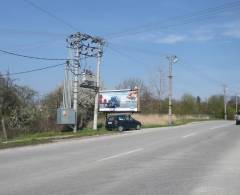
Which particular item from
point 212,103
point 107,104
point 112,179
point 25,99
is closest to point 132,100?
point 107,104

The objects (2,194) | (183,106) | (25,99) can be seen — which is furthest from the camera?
(183,106)

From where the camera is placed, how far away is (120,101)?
58344mm

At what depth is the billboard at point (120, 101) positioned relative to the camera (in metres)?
57.6

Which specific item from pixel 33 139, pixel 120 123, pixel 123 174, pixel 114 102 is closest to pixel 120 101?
pixel 114 102

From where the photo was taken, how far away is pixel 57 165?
48.8 ft

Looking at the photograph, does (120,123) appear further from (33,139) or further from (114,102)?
(33,139)

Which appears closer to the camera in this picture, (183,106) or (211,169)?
(211,169)

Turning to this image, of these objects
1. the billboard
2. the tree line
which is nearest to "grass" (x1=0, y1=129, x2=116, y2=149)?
the tree line

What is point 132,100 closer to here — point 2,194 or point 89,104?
point 89,104

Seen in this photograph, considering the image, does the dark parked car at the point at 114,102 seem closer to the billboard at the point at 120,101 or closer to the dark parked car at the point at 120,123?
the billboard at the point at 120,101

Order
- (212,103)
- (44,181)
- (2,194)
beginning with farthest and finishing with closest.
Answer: (212,103) < (44,181) < (2,194)

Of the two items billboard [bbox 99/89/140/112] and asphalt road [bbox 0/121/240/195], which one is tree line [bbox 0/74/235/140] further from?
asphalt road [bbox 0/121/240/195]

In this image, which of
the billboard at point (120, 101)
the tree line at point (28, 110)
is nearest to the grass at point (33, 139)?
the tree line at point (28, 110)

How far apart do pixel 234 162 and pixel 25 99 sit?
2807cm
